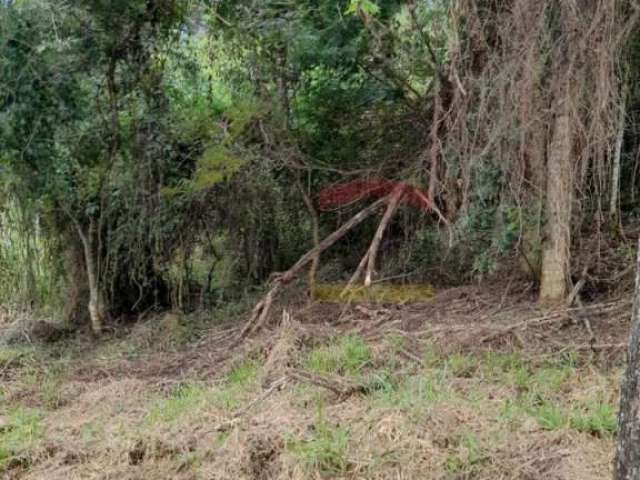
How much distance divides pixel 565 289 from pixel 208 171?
346 cm

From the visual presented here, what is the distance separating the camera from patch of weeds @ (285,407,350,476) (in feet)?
10.2

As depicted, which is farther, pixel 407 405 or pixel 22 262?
pixel 22 262

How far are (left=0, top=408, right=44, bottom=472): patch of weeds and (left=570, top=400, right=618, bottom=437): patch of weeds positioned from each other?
285 centimetres


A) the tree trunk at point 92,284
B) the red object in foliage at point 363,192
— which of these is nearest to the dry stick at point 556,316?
the red object in foliage at point 363,192

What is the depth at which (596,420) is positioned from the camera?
3217mm

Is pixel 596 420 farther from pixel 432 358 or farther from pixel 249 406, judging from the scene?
pixel 249 406

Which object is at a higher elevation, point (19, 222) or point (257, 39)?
point (257, 39)

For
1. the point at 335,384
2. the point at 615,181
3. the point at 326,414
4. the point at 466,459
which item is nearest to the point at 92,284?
the point at 335,384

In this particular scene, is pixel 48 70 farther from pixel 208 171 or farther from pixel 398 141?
pixel 398 141

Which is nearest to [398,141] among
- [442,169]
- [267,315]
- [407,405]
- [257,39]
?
[442,169]

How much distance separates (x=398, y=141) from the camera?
23.4ft

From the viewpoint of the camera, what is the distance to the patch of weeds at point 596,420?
3.17 m

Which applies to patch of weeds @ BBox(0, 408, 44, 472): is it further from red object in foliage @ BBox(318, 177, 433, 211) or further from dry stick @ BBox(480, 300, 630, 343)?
red object in foliage @ BBox(318, 177, 433, 211)

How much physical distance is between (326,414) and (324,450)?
430 millimetres
